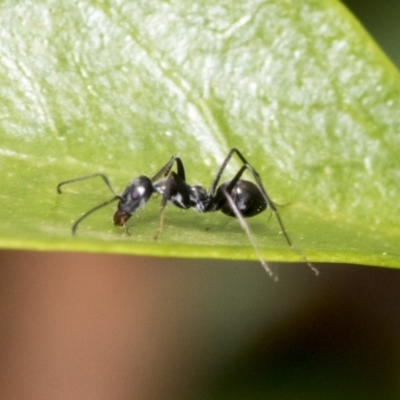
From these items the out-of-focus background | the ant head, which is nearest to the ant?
the ant head

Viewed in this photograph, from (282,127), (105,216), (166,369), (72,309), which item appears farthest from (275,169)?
(72,309)

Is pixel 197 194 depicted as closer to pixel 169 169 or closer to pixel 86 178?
pixel 169 169

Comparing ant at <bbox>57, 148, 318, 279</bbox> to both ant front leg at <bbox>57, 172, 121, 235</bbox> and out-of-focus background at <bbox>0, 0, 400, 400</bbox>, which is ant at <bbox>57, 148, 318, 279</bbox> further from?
out-of-focus background at <bbox>0, 0, 400, 400</bbox>

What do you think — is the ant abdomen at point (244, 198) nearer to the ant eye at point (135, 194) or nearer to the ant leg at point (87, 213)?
the ant eye at point (135, 194)

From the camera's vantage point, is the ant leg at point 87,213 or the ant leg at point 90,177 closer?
the ant leg at point 87,213

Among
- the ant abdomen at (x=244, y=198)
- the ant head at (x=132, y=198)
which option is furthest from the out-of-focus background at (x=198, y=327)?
the ant head at (x=132, y=198)

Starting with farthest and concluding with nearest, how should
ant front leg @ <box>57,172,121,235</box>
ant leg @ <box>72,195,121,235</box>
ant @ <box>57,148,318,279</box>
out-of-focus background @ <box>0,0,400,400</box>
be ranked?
out-of-focus background @ <box>0,0,400,400</box>, ant @ <box>57,148,318,279</box>, ant front leg @ <box>57,172,121,235</box>, ant leg @ <box>72,195,121,235</box>

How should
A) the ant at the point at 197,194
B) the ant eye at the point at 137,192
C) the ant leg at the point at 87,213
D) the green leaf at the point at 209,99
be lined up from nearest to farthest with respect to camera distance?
the ant leg at the point at 87,213 < the green leaf at the point at 209,99 < the ant at the point at 197,194 < the ant eye at the point at 137,192
